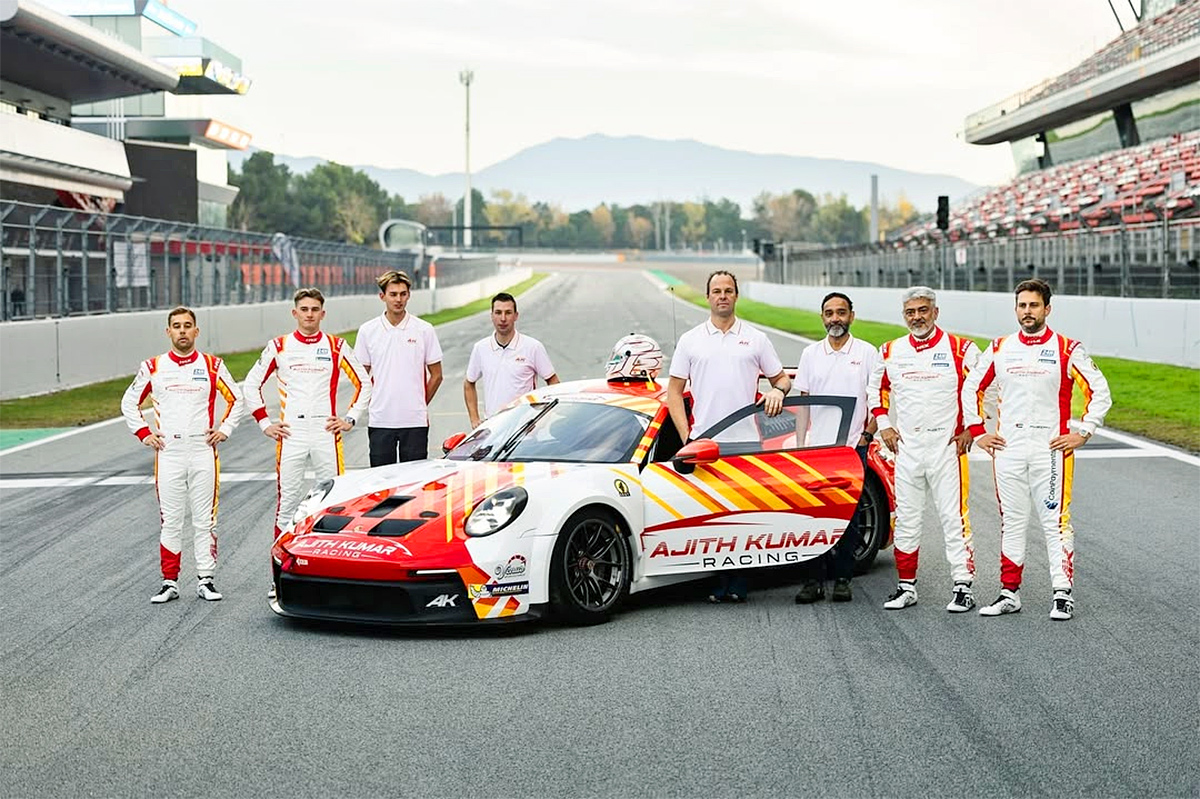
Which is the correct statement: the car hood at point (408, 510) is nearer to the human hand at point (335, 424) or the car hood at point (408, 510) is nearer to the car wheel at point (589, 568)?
the car wheel at point (589, 568)

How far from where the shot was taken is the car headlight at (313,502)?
27.7 feet

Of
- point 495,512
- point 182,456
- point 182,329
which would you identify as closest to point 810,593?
point 495,512

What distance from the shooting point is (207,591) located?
8.86 meters

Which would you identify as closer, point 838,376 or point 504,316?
point 838,376

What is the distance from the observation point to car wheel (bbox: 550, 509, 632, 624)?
26.2 feet

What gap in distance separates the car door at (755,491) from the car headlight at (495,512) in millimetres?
794

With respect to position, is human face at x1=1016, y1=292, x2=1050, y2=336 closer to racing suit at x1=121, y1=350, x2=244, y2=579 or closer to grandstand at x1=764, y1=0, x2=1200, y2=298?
racing suit at x1=121, y1=350, x2=244, y2=579

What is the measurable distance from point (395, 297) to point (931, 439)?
12.0ft

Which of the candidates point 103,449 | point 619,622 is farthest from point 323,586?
point 103,449

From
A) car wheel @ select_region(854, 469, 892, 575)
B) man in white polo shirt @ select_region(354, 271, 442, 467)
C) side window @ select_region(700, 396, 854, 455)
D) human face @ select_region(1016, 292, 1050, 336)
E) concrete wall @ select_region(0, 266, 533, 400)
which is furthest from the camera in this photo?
concrete wall @ select_region(0, 266, 533, 400)

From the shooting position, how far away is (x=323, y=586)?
7.93 m

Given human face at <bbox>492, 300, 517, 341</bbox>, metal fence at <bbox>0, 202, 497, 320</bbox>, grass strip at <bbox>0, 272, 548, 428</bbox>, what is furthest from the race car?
metal fence at <bbox>0, 202, 497, 320</bbox>

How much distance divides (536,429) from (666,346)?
28.2 meters

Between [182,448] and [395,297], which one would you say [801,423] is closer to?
[395,297]
